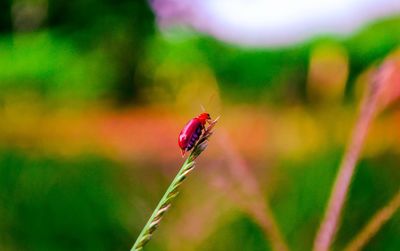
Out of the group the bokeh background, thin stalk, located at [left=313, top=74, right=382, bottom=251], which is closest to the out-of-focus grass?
the bokeh background

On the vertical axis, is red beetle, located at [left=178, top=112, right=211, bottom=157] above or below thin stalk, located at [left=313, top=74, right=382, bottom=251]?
above

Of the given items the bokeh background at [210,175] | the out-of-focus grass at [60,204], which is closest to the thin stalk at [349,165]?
the bokeh background at [210,175]

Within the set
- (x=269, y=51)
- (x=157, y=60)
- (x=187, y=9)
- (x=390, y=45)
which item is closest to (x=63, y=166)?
(x=187, y=9)

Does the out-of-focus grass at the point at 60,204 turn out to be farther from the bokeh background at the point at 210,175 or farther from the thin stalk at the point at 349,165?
the thin stalk at the point at 349,165

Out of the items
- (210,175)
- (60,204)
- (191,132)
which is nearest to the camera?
(191,132)

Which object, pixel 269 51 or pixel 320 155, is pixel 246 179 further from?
pixel 269 51

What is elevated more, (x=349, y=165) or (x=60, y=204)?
(x=60, y=204)

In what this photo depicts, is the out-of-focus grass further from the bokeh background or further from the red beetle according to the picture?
the red beetle

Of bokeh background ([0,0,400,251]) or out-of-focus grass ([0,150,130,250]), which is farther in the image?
out-of-focus grass ([0,150,130,250])

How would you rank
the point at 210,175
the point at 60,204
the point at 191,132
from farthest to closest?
the point at 60,204
the point at 210,175
the point at 191,132

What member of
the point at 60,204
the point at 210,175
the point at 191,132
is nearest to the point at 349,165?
the point at 191,132

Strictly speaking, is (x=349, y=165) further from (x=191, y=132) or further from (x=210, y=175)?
(x=210, y=175)

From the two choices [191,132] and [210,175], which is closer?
[191,132]
